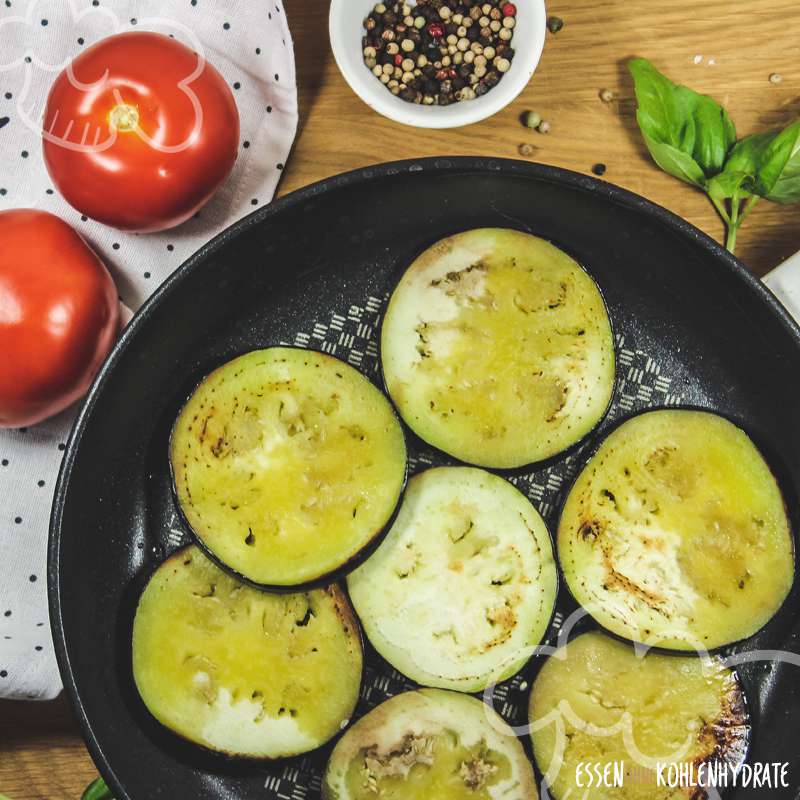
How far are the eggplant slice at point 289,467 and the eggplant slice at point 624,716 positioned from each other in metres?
0.33

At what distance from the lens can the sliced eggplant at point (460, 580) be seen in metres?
1.19

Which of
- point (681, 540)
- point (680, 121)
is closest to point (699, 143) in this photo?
point (680, 121)

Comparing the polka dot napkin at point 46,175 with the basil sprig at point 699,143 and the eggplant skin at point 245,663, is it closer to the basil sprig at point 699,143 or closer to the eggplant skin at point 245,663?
the eggplant skin at point 245,663

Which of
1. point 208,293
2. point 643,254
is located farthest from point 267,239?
point 643,254

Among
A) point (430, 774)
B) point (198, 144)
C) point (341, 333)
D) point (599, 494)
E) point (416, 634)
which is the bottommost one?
point (430, 774)

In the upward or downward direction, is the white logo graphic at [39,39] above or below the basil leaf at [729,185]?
above

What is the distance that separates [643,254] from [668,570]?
433mm

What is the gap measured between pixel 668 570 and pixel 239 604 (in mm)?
555

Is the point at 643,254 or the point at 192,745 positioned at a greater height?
the point at 643,254

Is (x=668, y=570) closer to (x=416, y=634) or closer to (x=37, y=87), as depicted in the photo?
(x=416, y=634)

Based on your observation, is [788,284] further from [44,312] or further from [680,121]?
[44,312]

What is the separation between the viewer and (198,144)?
1233 millimetres

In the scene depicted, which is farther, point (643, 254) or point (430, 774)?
point (643, 254)

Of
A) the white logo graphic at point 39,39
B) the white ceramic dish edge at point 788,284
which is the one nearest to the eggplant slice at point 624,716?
the white ceramic dish edge at point 788,284
